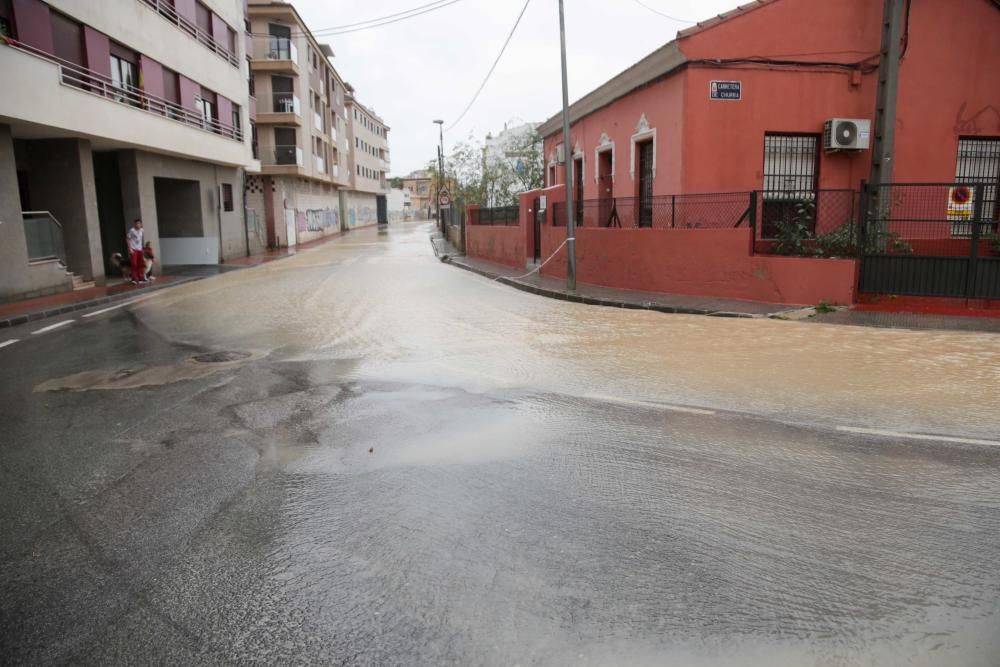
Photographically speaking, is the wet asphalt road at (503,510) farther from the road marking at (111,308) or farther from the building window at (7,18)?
the building window at (7,18)

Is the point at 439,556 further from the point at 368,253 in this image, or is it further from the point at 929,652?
the point at 368,253

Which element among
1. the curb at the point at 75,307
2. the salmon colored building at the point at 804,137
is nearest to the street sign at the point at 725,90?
the salmon colored building at the point at 804,137

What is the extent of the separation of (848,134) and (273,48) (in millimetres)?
37274

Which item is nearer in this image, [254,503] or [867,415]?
[254,503]

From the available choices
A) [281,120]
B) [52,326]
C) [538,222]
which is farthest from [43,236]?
[281,120]

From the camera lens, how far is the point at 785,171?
15258 millimetres


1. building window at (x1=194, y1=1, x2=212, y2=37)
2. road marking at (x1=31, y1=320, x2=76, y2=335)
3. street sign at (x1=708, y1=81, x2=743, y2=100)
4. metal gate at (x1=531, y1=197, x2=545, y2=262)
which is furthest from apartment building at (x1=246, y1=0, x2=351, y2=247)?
street sign at (x1=708, y1=81, x2=743, y2=100)

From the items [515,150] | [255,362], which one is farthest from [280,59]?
[255,362]

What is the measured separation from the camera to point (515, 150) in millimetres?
36031

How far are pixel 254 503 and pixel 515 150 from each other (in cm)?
3351

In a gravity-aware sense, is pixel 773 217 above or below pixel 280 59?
below

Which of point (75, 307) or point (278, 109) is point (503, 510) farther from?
point (278, 109)

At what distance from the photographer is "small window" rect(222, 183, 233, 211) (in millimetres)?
29125

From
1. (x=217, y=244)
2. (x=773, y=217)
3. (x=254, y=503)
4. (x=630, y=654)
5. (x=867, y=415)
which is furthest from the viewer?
(x=217, y=244)
